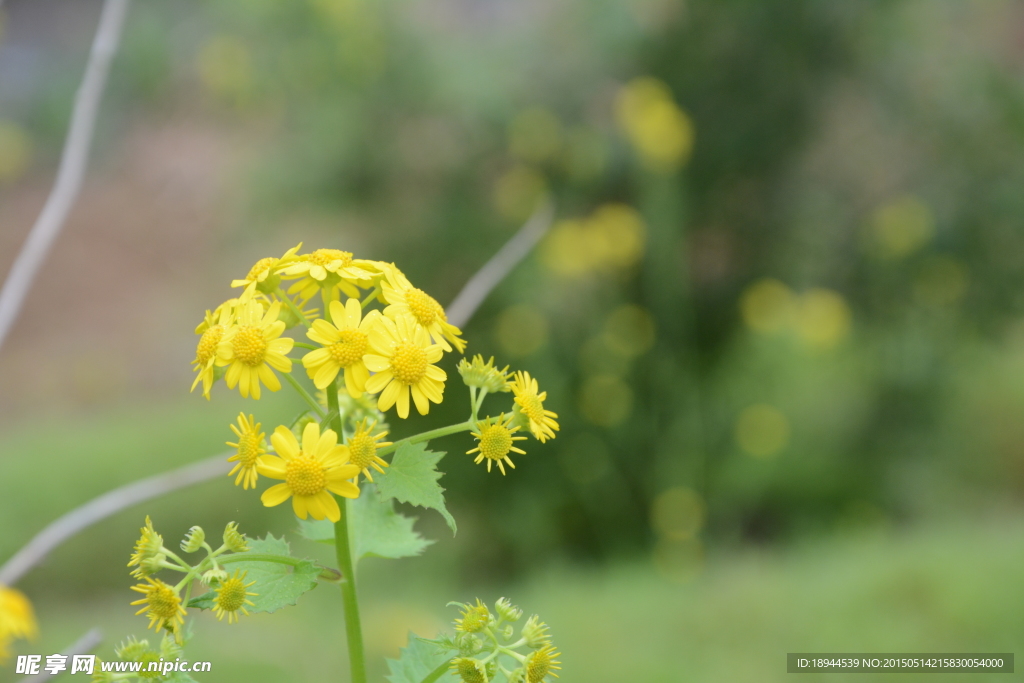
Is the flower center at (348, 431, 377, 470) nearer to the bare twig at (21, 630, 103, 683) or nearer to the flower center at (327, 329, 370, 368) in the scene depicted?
the flower center at (327, 329, 370, 368)

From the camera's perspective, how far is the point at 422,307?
0.44m

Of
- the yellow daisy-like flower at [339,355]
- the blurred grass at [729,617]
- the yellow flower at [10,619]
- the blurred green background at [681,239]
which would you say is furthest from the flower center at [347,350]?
the blurred green background at [681,239]

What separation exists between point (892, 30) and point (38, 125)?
512 centimetres

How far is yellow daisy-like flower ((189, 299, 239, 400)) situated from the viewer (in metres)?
0.43

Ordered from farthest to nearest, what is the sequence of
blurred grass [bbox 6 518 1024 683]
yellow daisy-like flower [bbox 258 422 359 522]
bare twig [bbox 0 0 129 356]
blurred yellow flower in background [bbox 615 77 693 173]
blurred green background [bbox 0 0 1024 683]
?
1. blurred green background [bbox 0 0 1024 683]
2. blurred yellow flower in background [bbox 615 77 693 173]
3. blurred grass [bbox 6 518 1024 683]
4. bare twig [bbox 0 0 129 356]
5. yellow daisy-like flower [bbox 258 422 359 522]

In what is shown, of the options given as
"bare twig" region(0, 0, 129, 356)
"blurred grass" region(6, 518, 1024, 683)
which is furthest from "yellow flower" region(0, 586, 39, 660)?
"blurred grass" region(6, 518, 1024, 683)

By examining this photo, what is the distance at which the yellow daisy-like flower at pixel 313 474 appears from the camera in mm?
377

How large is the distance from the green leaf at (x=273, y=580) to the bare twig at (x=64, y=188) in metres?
0.45

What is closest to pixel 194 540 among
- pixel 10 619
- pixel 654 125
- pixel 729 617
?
pixel 10 619

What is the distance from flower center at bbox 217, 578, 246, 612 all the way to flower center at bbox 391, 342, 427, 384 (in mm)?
125

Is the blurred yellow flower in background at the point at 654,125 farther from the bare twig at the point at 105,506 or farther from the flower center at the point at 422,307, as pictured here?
the flower center at the point at 422,307

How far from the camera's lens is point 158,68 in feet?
16.4

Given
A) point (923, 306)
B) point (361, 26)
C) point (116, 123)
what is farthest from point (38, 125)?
point (923, 306)

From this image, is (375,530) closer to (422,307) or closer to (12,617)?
(422,307)
